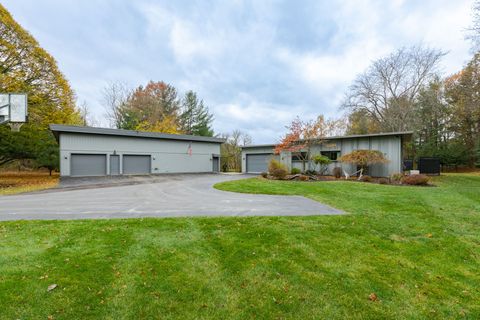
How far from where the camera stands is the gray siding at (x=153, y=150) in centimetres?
1648

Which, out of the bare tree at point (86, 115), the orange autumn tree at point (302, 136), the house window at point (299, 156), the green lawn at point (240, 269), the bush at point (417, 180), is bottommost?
the green lawn at point (240, 269)

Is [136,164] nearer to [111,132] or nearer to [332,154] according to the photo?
[111,132]

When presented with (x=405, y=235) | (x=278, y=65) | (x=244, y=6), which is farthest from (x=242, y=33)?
(x=405, y=235)

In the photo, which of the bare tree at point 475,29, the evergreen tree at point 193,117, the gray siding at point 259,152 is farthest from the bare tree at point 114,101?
the bare tree at point 475,29

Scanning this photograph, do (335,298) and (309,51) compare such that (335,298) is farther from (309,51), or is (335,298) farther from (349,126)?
(349,126)

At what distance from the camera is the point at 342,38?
46.9 ft

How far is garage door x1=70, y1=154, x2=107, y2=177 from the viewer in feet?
55.1

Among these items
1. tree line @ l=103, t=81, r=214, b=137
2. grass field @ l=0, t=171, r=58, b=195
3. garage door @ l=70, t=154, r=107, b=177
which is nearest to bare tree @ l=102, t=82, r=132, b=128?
tree line @ l=103, t=81, r=214, b=137

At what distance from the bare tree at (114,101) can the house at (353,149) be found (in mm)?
19047

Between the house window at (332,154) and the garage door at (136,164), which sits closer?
the house window at (332,154)

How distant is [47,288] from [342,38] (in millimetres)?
17090

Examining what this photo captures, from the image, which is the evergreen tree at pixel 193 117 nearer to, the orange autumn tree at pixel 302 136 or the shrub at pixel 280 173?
the orange autumn tree at pixel 302 136

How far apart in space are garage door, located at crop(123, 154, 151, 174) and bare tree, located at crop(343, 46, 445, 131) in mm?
21980

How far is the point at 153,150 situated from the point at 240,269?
19.2 metres
